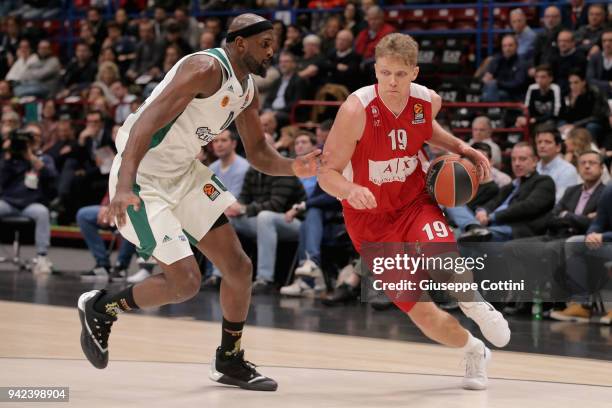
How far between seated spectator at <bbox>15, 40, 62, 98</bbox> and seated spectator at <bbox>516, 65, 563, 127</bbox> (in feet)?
25.1

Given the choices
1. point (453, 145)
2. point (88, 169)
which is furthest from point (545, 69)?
point (453, 145)

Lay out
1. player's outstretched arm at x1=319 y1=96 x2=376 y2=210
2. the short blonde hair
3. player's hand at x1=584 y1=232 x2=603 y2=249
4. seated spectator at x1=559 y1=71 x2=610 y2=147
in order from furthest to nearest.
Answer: seated spectator at x1=559 y1=71 x2=610 y2=147 → player's hand at x1=584 y1=232 x2=603 y2=249 → player's outstretched arm at x1=319 y1=96 x2=376 y2=210 → the short blonde hair

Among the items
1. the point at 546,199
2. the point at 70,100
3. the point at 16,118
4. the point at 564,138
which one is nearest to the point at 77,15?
the point at 70,100

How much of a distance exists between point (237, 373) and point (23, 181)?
6.68 meters

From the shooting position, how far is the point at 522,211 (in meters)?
8.80

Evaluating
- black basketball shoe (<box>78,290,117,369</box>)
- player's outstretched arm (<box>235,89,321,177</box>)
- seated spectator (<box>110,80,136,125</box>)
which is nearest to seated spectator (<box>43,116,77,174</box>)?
seated spectator (<box>110,80,136,125</box>)

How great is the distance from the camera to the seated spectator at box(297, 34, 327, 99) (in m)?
12.7

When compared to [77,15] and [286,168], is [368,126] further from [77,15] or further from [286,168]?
[77,15]

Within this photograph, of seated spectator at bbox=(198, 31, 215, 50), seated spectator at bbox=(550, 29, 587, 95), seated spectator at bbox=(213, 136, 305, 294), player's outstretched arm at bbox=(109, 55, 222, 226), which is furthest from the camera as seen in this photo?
seated spectator at bbox=(198, 31, 215, 50)

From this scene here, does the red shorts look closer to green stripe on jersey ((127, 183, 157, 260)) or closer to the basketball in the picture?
the basketball

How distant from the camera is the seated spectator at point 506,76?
39.2 ft

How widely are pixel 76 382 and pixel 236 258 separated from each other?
39.3 inches

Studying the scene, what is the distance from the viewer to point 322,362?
6.39 meters

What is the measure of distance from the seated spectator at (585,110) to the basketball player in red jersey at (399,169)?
5173mm
